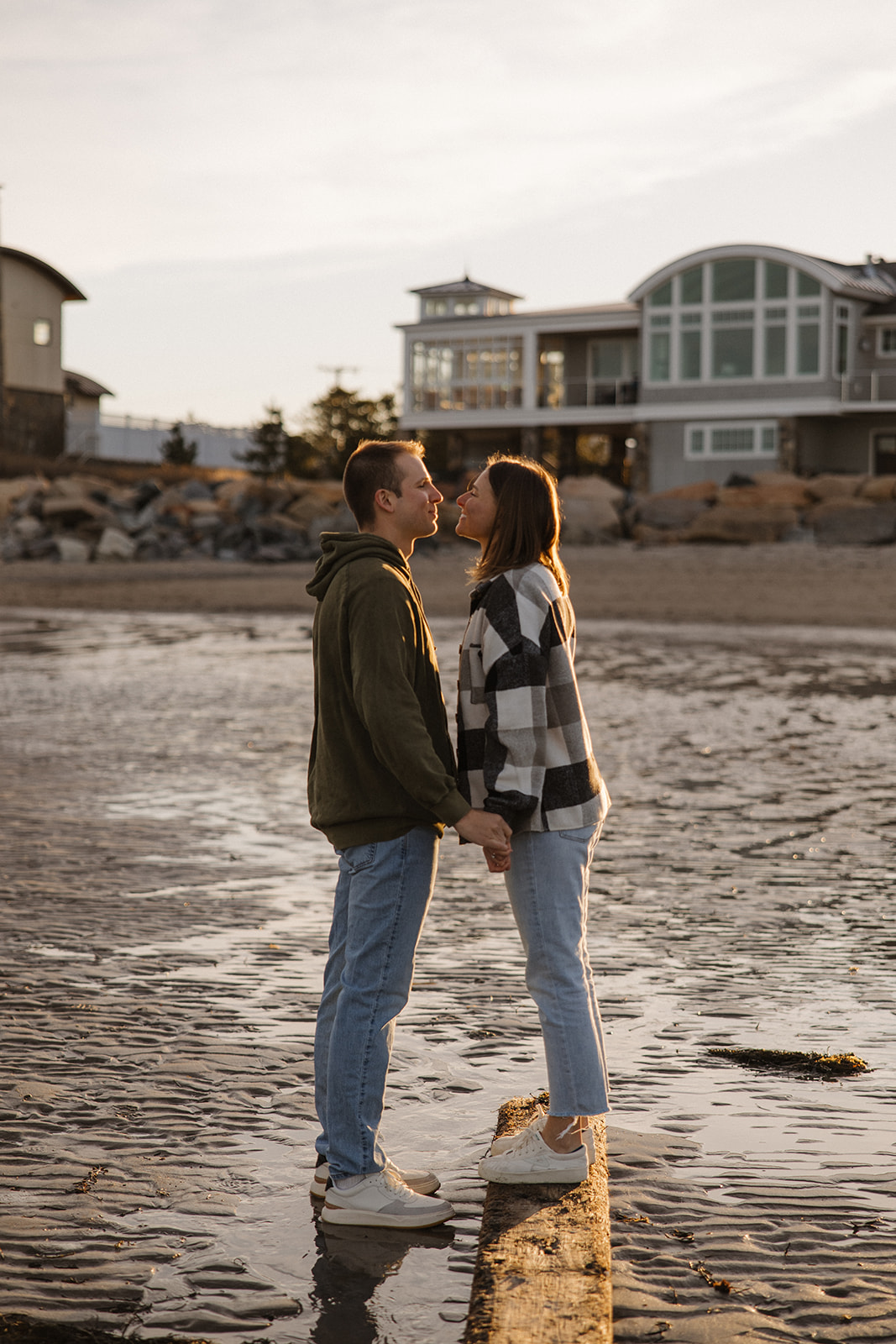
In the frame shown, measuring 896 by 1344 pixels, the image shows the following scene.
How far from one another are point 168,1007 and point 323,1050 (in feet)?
5.01

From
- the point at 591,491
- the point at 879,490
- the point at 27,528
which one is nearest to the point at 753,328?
the point at 591,491

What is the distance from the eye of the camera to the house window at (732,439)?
4741 centimetres

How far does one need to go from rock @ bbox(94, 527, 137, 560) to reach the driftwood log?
37606mm

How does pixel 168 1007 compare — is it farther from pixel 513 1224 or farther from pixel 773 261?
pixel 773 261

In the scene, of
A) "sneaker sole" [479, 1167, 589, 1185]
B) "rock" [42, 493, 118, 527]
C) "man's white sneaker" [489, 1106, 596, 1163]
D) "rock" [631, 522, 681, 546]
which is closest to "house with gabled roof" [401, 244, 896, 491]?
"rock" [631, 522, 681, 546]

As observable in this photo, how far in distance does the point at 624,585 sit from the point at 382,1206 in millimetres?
27209

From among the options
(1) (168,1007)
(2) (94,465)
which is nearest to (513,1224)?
(1) (168,1007)

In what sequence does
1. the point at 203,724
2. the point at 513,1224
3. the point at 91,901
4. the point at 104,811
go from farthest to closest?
the point at 203,724 → the point at 104,811 → the point at 91,901 → the point at 513,1224

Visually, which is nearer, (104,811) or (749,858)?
(749,858)

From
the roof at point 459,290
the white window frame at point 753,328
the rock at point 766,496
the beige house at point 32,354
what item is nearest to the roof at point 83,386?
the beige house at point 32,354

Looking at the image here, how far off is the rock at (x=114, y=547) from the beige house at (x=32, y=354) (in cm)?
1832

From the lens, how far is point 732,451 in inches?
1893

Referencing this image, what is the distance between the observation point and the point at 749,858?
24.2 ft

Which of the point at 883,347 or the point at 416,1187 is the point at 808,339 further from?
the point at 416,1187
